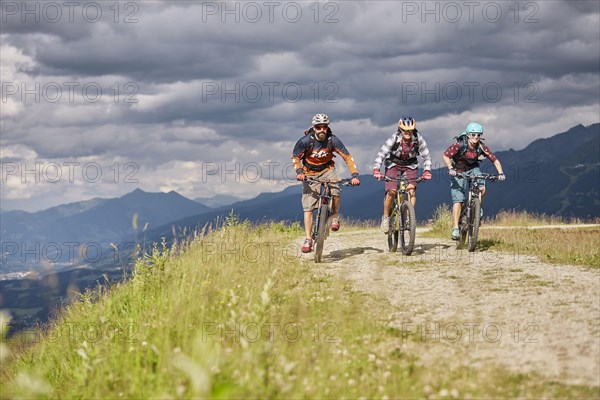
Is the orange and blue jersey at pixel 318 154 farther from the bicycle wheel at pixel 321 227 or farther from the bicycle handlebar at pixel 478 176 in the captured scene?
the bicycle handlebar at pixel 478 176

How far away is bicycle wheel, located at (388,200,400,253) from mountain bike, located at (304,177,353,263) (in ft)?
6.10

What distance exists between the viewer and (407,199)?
13.2m

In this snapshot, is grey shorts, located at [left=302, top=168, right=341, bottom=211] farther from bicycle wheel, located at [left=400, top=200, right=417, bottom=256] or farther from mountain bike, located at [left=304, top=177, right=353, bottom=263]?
bicycle wheel, located at [left=400, top=200, right=417, bottom=256]

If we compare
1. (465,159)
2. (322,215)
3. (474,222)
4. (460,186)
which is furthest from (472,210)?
(322,215)

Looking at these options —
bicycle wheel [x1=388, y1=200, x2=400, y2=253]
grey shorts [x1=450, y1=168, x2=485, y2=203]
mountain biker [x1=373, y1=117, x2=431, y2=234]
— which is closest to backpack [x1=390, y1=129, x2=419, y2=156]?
mountain biker [x1=373, y1=117, x2=431, y2=234]

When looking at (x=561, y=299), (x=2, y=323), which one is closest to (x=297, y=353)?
(x=2, y=323)

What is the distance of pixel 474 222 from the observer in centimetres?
1337

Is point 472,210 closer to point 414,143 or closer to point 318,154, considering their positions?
point 414,143

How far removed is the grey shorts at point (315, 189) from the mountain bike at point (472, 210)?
300cm

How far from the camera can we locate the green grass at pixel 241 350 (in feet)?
16.9

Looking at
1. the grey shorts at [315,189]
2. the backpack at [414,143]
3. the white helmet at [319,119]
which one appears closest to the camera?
the white helmet at [319,119]

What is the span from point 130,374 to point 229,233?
9.60m

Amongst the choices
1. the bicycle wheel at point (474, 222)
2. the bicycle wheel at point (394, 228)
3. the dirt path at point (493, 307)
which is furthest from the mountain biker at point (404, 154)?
the dirt path at point (493, 307)

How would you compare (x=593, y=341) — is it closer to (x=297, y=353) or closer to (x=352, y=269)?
(x=297, y=353)
